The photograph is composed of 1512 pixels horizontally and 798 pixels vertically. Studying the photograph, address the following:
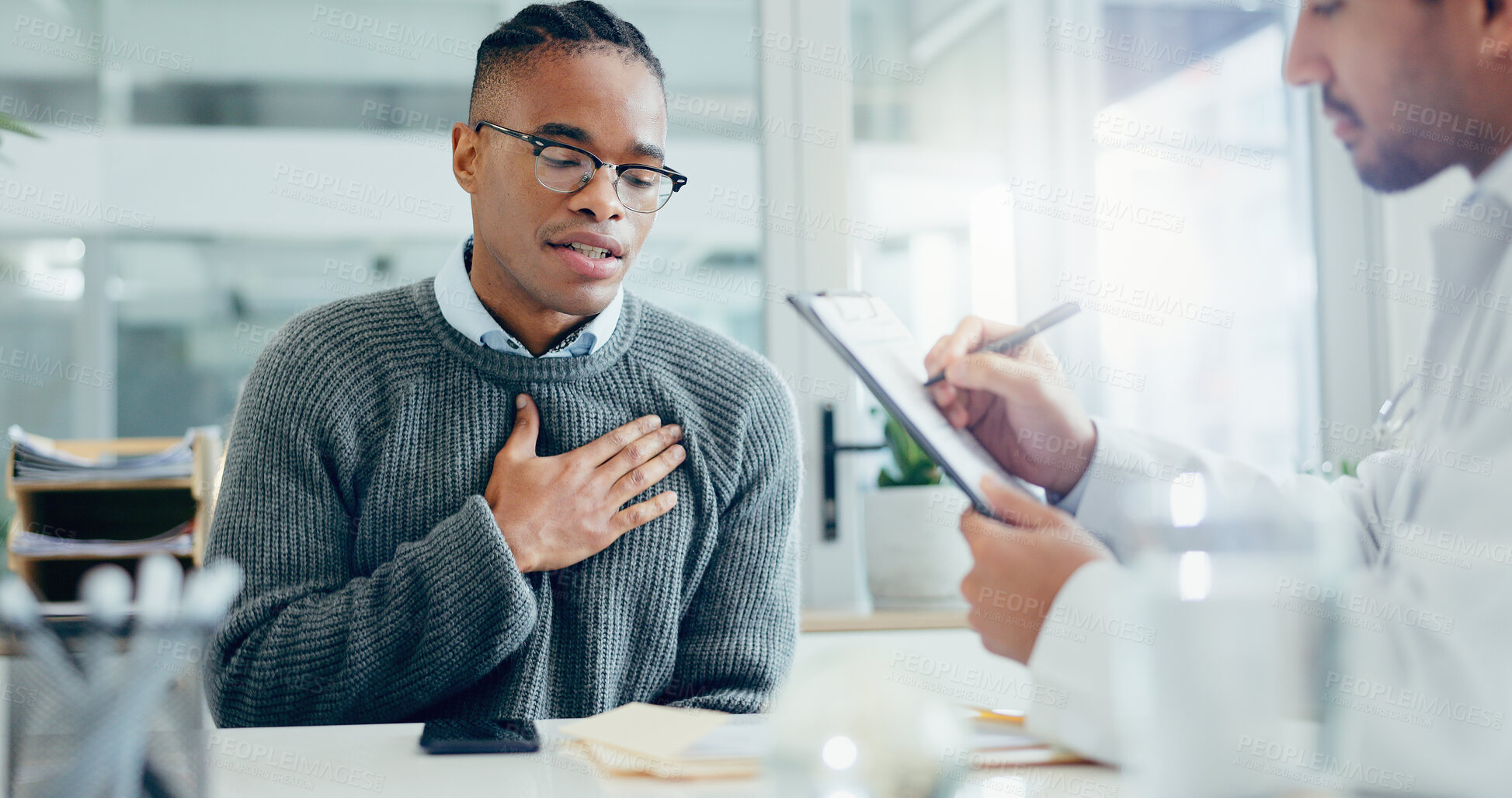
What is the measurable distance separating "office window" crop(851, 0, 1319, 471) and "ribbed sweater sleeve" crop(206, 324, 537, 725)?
1.53 meters

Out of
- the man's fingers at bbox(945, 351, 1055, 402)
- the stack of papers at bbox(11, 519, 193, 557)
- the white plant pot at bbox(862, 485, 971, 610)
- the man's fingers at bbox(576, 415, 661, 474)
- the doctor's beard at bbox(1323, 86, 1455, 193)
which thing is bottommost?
the white plant pot at bbox(862, 485, 971, 610)

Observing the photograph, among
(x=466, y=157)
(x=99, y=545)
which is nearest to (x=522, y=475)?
(x=466, y=157)

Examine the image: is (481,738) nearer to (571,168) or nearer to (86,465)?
(571,168)

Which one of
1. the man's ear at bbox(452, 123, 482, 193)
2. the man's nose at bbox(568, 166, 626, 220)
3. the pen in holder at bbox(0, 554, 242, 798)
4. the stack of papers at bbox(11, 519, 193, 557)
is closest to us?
the pen in holder at bbox(0, 554, 242, 798)

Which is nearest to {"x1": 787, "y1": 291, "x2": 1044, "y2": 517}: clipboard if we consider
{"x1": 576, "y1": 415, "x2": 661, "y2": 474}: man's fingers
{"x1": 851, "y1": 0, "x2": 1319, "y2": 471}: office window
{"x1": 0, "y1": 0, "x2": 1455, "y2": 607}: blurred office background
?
{"x1": 576, "y1": 415, "x2": 661, "y2": 474}: man's fingers

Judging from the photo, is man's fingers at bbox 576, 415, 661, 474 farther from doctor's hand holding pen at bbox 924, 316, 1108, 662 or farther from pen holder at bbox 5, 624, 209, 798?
pen holder at bbox 5, 624, 209, 798

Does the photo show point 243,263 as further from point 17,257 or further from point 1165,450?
point 1165,450

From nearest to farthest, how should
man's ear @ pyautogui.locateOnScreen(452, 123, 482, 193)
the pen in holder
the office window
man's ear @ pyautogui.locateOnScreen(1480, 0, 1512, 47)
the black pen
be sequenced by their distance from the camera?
the pen in holder, man's ear @ pyautogui.locateOnScreen(1480, 0, 1512, 47), the black pen, man's ear @ pyautogui.locateOnScreen(452, 123, 482, 193), the office window

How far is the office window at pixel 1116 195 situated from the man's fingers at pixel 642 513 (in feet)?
4.37

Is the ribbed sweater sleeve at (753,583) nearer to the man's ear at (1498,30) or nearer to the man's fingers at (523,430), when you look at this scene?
the man's fingers at (523,430)

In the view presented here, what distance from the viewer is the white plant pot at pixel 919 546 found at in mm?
2119

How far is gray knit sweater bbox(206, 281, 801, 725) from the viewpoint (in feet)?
3.51

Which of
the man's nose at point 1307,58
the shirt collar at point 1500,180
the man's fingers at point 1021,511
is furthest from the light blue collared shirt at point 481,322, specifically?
the shirt collar at point 1500,180

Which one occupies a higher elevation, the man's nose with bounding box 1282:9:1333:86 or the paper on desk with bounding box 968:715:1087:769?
the man's nose with bounding box 1282:9:1333:86
